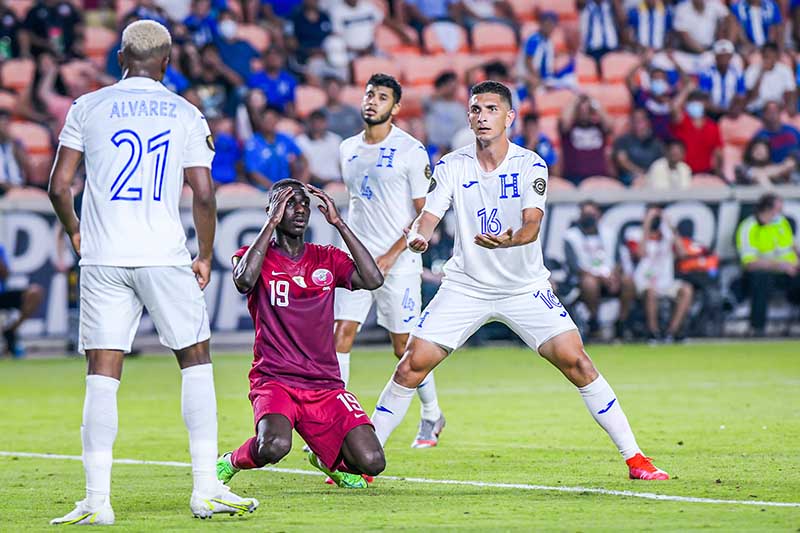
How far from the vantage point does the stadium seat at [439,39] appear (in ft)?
81.6

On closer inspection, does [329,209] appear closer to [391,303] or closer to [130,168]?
[130,168]

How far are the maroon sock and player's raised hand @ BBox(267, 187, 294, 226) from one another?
1223mm

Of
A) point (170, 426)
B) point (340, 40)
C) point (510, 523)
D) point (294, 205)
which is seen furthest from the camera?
point (340, 40)

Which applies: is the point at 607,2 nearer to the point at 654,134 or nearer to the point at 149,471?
the point at 654,134

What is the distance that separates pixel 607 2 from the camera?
82.2 feet

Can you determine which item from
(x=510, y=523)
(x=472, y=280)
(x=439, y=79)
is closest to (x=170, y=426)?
(x=472, y=280)

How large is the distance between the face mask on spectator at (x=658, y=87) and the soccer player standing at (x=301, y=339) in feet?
52.4

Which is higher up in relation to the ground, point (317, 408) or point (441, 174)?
point (441, 174)

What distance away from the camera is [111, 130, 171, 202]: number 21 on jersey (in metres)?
7.00

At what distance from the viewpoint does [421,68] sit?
24.1 metres

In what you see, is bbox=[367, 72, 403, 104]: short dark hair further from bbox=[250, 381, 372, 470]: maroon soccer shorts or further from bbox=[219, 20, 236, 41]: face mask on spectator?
bbox=[219, 20, 236, 41]: face mask on spectator

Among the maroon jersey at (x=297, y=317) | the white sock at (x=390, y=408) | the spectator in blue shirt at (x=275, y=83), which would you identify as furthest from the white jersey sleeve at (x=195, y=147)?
the spectator in blue shirt at (x=275, y=83)

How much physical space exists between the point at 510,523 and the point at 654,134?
1690 centimetres

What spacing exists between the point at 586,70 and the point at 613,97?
77 centimetres
